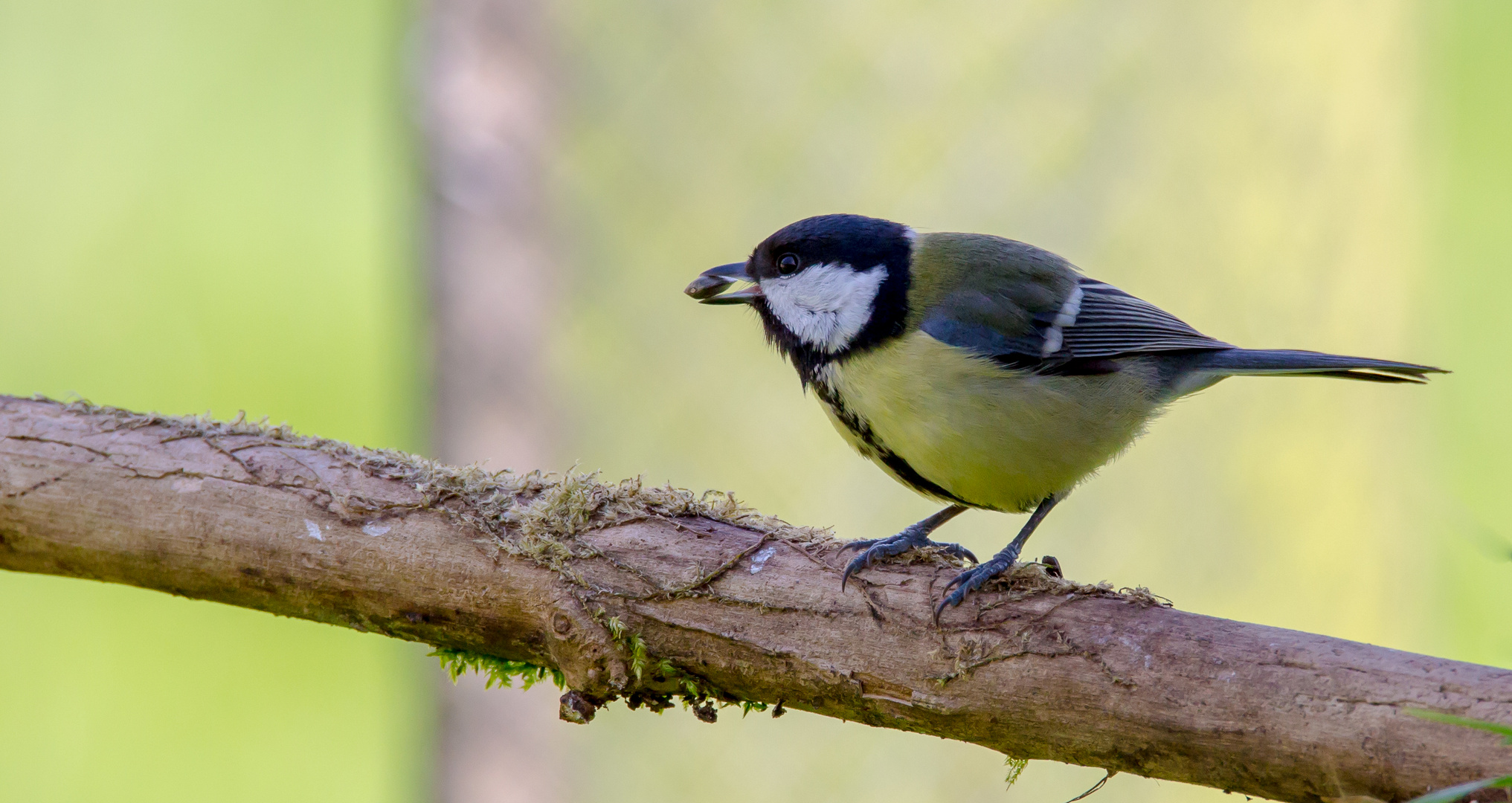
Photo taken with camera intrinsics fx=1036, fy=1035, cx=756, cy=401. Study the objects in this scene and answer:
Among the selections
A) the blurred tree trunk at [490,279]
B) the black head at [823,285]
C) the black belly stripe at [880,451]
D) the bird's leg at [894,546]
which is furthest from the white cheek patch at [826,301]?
the blurred tree trunk at [490,279]

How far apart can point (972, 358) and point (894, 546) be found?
1.47ft

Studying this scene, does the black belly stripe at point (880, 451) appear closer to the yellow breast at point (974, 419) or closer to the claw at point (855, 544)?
the yellow breast at point (974, 419)

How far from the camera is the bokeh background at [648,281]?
3.41 m

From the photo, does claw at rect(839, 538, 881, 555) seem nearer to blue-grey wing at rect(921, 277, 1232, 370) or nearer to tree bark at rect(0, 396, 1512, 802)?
tree bark at rect(0, 396, 1512, 802)

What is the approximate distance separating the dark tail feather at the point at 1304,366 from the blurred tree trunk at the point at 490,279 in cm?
207

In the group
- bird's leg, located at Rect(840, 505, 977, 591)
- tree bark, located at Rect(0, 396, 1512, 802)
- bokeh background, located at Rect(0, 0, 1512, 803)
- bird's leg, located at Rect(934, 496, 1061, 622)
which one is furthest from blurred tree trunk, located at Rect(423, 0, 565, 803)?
bird's leg, located at Rect(934, 496, 1061, 622)

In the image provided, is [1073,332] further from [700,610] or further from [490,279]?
[490,279]

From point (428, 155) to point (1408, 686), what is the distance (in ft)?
10.1

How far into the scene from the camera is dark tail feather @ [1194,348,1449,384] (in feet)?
6.48

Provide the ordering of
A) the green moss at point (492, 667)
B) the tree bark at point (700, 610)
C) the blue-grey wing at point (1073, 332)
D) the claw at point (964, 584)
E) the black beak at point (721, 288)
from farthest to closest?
the black beak at point (721, 288) → the blue-grey wing at point (1073, 332) → the green moss at point (492, 667) → the claw at point (964, 584) → the tree bark at point (700, 610)

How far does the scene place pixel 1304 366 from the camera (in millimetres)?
2119

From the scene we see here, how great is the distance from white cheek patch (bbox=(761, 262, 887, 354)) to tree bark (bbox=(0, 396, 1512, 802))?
1.49 ft

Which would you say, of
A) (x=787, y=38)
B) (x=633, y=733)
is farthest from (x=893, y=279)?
(x=633, y=733)

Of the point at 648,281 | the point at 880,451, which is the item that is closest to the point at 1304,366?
the point at 880,451
